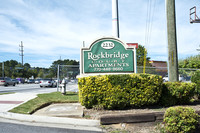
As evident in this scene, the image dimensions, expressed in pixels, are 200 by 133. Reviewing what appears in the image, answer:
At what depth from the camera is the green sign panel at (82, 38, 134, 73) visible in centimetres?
796

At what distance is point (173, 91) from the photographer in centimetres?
710

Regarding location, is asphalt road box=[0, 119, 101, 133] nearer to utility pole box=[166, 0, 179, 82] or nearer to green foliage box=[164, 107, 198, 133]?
green foliage box=[164, 107, 198, 133]

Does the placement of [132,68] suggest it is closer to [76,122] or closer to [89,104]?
[89,104]

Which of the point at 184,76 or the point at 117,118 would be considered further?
the point at 184,76

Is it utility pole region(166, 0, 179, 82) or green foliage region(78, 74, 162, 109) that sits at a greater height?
utility pole region(166, 0, 179, 82)

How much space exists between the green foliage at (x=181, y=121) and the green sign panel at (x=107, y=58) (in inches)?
135

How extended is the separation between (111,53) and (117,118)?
324 centimetres

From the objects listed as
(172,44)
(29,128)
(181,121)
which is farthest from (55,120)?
(172,44)

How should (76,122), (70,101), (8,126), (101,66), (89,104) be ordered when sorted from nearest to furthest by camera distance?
1. (8,126)
2. (76,122)
3. (89,104)
4. (101,66)
5. (70,101)

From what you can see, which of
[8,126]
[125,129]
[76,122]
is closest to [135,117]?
[125,129]

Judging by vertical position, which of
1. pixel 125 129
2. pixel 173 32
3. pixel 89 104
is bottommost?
pixel 125 129

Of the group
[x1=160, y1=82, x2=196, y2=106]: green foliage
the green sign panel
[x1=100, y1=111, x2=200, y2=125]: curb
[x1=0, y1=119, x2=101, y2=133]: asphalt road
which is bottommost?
[x1=0, y1=119, x2=101, y2=133]: asphalt road

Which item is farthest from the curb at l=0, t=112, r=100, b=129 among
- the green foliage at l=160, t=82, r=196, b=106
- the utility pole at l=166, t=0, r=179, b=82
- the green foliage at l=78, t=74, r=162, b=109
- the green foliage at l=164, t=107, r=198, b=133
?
the utility pole at l=166, t=0, r=179, b=82

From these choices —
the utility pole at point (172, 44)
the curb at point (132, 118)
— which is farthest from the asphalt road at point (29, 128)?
the utility pole at point (172, 44)
